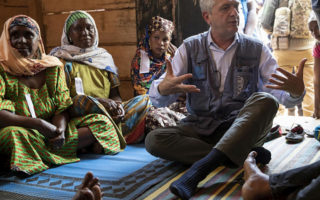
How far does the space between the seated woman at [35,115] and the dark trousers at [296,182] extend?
5.90 ft

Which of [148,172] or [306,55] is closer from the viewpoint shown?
[148,172]

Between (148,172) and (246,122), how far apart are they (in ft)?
2.66

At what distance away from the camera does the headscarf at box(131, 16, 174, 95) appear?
162 inches

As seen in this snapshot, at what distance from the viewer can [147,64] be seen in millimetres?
4137

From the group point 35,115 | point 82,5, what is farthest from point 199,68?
point 82,5

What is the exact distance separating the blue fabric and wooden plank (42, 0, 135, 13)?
242cm

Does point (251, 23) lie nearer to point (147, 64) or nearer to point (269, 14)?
point (269, 14)

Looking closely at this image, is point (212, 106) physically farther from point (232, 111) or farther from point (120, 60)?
point (120, 60)

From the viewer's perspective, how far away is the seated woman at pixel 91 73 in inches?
143

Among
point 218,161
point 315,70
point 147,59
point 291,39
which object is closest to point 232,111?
point 218,161

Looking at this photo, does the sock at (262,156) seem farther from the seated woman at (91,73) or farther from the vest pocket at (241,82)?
the seated woman at (91,73)

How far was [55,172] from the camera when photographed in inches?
107

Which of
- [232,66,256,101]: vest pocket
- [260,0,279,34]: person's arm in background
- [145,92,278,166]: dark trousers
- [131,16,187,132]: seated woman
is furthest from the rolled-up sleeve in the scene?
[260,0,279,34]: person's arm in background

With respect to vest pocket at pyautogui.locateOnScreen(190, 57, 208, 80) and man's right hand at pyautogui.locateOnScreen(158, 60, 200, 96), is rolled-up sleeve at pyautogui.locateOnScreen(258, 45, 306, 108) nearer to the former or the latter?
vest pocket at pyautogui.locateOnScreen(190, 57, 208, 80)
